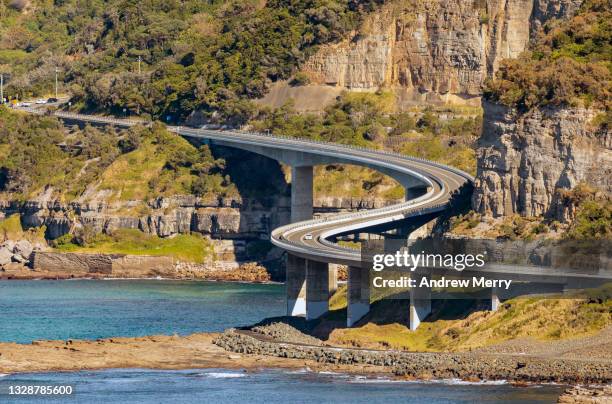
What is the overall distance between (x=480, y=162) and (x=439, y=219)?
6.46m

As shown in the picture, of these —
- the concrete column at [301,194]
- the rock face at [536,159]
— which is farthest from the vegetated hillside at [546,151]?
the concrete column at [301,194]

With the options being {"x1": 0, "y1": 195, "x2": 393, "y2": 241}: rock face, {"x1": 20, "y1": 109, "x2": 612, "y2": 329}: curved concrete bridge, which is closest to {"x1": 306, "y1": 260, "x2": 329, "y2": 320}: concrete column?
{"x1": 20, "y1": 109, "x2": 612, "y2": 329}: curved concrete bridge

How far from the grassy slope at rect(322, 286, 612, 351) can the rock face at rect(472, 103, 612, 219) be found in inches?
704

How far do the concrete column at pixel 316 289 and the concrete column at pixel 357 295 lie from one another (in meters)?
5.42

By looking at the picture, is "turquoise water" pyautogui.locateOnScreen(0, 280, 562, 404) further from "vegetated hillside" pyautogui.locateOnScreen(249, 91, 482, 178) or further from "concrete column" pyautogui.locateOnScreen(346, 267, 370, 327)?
"vegetated hillside" pyautogui.locateOnScreen(249, 91, 482, 178)

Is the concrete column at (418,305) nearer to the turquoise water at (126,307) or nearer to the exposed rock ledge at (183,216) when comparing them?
the turquoise water at (126,307)

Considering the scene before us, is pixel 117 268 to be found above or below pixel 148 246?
below

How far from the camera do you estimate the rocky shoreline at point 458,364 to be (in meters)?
109

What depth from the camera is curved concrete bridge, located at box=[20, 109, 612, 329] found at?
128000 mm

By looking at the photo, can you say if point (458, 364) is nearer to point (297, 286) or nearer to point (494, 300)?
point (494, 300)

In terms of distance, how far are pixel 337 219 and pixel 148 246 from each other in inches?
1686

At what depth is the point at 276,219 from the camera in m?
189

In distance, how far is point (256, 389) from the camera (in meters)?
109

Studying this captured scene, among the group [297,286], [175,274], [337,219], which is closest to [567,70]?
[337,219]
